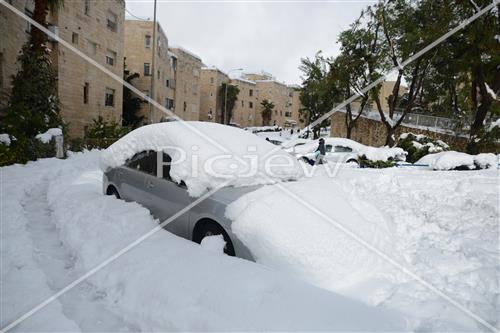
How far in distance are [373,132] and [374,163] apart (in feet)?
48.6

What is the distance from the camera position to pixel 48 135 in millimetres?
11266

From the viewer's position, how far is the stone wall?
1900cm

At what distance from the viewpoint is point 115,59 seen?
81.1ft

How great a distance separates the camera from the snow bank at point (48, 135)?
1094cm

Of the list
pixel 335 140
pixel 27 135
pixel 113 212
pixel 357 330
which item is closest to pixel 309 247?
pixel 357 330

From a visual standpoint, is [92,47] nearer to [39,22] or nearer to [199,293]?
[39,22]

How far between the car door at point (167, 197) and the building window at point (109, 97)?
21311 millimetres

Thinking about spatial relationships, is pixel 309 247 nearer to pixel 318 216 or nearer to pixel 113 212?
pixel 318 216

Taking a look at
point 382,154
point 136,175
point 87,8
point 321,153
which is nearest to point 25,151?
point 136,175

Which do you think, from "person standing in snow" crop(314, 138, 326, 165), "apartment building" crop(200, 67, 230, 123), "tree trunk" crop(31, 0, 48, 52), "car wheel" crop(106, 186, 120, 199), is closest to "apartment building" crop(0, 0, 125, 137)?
"tree trunk" crop(31, 0, 48, 52)

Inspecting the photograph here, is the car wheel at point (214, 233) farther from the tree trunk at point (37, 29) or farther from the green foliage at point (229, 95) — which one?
the green foliage at point (229, 95)

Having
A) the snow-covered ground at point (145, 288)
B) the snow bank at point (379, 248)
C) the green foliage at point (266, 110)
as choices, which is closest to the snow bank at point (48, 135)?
the snow-covered ground at point (145, 288)

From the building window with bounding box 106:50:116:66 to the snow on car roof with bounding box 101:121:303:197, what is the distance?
2102 cm

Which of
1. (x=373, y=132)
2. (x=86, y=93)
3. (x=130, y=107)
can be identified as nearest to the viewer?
(x=86, y=93)
